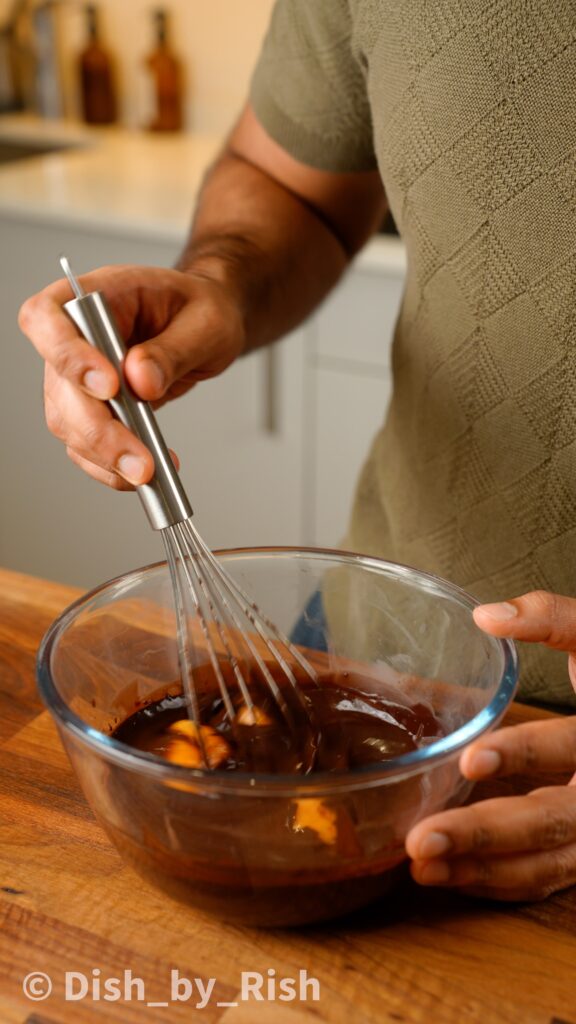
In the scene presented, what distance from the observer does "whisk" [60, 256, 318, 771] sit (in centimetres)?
57

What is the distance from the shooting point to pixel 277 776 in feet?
1.47

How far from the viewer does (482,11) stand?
2.30 feet

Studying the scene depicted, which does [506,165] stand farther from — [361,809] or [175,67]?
[175,67]

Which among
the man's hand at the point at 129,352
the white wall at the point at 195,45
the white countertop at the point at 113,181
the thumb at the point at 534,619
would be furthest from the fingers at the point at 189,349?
the white wall at the point at 195,45

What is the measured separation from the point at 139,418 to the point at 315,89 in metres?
0.42

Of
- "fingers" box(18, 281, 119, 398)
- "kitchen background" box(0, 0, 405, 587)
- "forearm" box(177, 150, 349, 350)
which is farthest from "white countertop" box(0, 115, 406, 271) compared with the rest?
"fingers" box(18, 281, 119, 398)

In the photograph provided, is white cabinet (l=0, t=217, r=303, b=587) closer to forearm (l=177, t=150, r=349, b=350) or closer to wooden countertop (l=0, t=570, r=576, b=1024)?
forearm (l=177, t=150, r=349, b=350)

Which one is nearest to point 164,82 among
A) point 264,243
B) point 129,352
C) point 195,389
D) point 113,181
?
point 113,181

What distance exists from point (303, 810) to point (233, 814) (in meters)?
0.03

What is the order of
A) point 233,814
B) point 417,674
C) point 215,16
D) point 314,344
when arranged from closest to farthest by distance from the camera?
point 233,814
point 417,674
point 314,344
point 215,16

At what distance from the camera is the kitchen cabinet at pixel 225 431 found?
5.45 ft

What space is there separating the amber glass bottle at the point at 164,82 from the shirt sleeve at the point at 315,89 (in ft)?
4.37

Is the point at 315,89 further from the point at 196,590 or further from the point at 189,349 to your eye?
the point at 196,590

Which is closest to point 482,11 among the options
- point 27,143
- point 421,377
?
point 421,377
